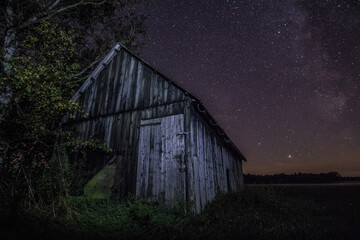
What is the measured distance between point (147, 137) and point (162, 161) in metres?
1.18

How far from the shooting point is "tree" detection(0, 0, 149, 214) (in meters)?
4.36

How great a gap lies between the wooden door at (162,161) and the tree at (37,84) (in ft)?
7.28

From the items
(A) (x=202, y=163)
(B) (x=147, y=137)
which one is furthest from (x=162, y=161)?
(A) (x=202, y=163)

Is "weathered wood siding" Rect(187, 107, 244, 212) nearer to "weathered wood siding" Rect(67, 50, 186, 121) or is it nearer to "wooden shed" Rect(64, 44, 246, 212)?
"wooden shed" Rect(64, 44, 246, 212)

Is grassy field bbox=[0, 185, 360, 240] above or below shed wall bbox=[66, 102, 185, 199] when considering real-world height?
below

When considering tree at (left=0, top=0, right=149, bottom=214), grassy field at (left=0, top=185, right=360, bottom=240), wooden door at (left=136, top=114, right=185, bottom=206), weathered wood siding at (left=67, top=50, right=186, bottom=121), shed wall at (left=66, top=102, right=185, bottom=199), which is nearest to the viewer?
grassy field at (left=0, top=185, right=360, bottom=240)

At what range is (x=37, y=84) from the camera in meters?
6.63

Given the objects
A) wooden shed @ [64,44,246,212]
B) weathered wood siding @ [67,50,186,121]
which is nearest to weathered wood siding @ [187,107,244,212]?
wooden shed @ [64,44,246,212]

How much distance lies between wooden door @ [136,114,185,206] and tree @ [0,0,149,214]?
2218mm

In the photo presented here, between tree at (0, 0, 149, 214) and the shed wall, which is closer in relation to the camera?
tree at (0, 0, 149, 214)

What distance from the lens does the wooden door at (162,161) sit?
5984 mm

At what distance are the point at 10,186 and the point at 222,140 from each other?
975 cm

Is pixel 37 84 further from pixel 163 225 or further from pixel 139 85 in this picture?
pixel 163 225

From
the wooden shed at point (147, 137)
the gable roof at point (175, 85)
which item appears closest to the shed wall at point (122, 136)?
the wooden shed at point (147, 137)
